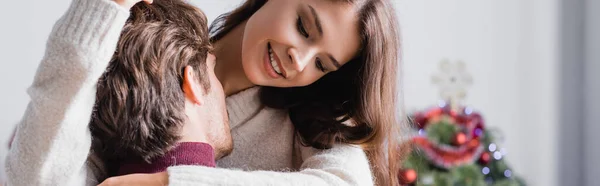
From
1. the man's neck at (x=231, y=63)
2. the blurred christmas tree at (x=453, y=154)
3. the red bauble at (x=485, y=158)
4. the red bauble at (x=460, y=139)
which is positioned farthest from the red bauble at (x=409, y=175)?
the man's neck at (x=231, y=63)

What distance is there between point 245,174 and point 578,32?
308 cm

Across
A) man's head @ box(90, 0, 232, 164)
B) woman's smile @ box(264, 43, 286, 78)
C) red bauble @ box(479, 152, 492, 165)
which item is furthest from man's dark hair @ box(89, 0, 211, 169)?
red bauble @ box(479, 152, 492, 165)

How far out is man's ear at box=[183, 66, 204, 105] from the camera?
3.75ft

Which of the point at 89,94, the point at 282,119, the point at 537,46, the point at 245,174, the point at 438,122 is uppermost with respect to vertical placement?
the point at 89,94

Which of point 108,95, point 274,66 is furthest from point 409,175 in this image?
point 108,95

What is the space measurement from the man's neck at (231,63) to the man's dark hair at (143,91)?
0.39m

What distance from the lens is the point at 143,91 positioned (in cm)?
107

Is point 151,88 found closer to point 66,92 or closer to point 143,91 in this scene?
point 143,91

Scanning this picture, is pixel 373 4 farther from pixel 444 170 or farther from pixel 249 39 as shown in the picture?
pixel 444 170

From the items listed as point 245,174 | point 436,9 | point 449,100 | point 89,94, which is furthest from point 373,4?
point 436,9

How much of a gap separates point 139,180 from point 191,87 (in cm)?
16

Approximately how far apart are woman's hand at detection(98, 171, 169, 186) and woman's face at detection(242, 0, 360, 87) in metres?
0.44

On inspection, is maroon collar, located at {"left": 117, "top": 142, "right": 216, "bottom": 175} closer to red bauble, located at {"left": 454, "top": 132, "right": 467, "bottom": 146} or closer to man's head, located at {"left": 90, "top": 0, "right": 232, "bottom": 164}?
man's head, located at {"left": 90, "top": 0, "right": 232, "bottom": 164}

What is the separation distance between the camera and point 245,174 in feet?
3.70
